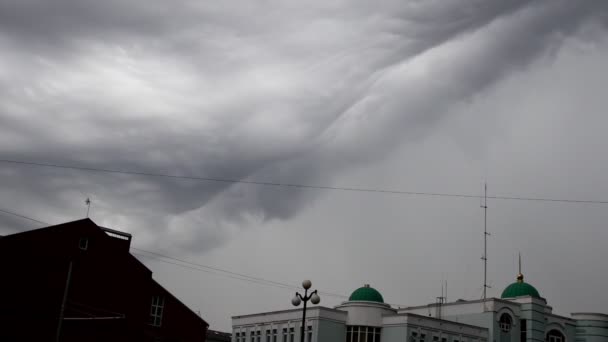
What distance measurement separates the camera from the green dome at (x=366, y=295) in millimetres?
73938

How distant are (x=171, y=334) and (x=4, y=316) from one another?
47.5ft

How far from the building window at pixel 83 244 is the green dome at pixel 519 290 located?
46.9 m

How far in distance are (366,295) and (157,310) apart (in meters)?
21.9

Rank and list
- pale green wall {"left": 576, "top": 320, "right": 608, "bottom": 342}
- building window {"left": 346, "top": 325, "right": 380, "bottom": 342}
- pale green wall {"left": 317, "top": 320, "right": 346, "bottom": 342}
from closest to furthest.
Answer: pale green wall {"left": 317, "top": 320, "right": 346, "bottom": 342} < building window {"left": 346, "top": 325, "right": 380, "bottom": 342} < pale green wall {"left": 576, "top": 320, "right": 608, "bottom": 342}

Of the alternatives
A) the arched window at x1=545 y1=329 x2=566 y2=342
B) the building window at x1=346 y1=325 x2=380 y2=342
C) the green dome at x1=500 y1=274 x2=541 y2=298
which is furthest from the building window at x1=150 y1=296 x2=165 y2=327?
the arched window at x1=545 y1=329 x2=566 y2=342

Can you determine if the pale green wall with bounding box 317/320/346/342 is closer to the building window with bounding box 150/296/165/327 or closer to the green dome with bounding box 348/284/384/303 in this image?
the green dome with bounding box 348/284/384/303

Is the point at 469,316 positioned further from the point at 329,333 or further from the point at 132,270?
the point at 132,270

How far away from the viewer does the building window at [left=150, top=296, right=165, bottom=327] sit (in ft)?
206

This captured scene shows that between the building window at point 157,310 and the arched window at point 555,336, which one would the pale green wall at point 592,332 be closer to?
the arched window at point 555,336

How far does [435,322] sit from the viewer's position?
71625 millimetres

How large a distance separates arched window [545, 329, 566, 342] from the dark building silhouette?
130ft

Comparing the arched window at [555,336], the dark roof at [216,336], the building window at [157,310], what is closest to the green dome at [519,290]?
the arched window at [555,336]

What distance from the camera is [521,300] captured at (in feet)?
255

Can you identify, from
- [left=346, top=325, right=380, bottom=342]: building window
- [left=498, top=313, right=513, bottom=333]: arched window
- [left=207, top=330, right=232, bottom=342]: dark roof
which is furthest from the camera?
[left=207, top=330, right=232, bottom=342]: dark roof
